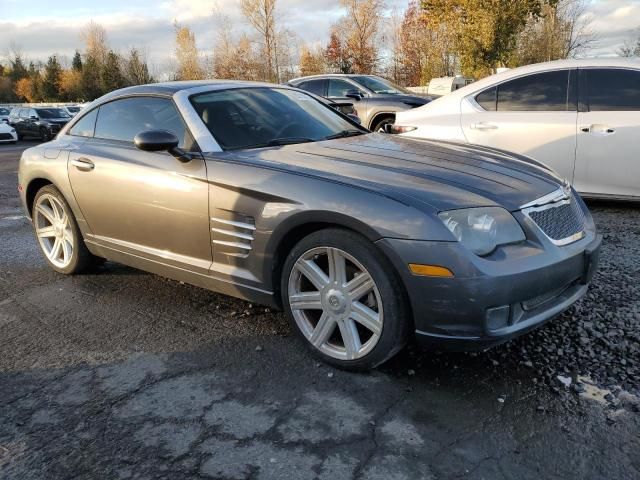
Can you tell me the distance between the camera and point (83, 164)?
4.04 meters

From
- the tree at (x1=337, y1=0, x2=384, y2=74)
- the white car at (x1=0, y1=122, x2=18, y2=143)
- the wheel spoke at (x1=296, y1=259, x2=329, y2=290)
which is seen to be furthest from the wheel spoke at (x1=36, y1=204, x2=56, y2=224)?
the tree at (x1=337, y1=0, x2=384, y2=74)

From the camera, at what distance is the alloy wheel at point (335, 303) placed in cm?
273

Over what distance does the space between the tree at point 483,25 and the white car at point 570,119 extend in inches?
665

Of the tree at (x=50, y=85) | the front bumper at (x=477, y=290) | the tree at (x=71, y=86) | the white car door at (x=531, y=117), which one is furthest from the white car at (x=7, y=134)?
the tree at (x=50, y=85)

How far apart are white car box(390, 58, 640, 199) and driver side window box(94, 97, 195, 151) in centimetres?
359

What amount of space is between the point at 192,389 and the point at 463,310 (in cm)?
136

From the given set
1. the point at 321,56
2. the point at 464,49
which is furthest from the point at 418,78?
the point at 464,49

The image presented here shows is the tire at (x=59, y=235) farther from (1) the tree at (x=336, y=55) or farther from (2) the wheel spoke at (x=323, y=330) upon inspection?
(1) the tree at (x=336, y=55)

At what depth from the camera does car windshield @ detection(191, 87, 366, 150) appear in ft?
11.7

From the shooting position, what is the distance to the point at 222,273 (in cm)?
327

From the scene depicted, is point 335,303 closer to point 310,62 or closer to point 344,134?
point 344,134

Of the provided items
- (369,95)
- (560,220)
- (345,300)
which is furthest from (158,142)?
(369,95)

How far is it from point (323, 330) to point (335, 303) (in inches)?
7.0

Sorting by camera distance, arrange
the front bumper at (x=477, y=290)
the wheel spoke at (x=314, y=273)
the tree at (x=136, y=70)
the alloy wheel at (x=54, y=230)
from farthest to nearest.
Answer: the tree at (x=136, y=70), the alloy wheel at (x=54, y=230), the wheel spoke at (x=314, y=273), the front bumper at (x=477, y=290)
